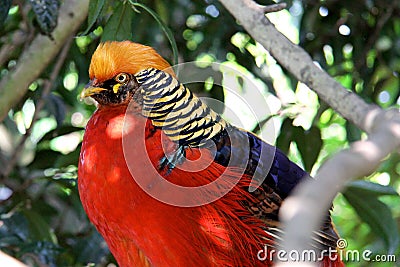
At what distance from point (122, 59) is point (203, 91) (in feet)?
2.35

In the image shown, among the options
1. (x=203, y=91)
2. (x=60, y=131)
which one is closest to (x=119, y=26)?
(x=203, y=91)

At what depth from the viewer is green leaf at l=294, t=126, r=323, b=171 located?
2074 mm

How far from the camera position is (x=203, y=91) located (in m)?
2.16

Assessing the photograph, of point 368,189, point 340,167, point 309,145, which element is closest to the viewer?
point 340,167

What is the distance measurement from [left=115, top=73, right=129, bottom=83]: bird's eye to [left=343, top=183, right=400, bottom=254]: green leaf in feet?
2.36

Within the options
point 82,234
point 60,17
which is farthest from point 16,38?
point 82,234

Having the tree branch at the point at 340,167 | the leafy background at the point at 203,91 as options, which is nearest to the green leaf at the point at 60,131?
the leafy background at the point at 203,91

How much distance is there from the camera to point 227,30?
2.29 m

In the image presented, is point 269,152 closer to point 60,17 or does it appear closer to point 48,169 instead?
point 60,17

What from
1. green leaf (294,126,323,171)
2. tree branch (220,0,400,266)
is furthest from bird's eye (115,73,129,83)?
green leaf (294,126,323,171)

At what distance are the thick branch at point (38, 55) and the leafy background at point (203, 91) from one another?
63mm

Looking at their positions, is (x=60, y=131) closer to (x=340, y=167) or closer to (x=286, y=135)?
(x=286, y=135)

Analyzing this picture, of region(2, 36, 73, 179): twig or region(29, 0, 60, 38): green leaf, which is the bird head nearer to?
region(29, 0, 60, 38): green leaf

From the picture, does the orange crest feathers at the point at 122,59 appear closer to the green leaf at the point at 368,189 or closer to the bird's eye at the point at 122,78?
the bird's eye at the point at 122,78
